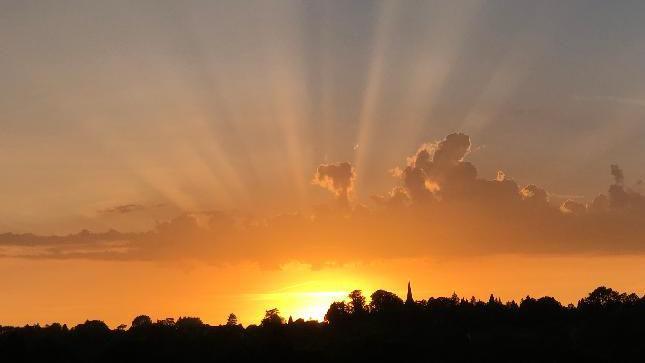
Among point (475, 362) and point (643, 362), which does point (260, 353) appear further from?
point (643, 362)

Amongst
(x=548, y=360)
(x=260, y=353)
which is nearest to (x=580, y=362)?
(x=548, y=360)

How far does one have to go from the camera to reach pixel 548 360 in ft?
647

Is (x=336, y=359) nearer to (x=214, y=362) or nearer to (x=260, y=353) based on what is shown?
(x=260, y=353)

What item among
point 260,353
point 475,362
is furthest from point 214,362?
point 475,362

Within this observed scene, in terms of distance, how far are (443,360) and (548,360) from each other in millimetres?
29111

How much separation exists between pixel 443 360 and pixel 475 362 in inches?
390

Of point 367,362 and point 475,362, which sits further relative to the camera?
point 475,362

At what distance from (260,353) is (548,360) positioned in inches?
3115

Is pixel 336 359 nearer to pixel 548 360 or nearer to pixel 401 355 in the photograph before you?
pixel 401 355

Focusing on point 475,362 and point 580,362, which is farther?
point 475,362

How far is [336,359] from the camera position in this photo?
19100cm

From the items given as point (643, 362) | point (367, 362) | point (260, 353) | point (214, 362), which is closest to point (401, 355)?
point (367, 362)

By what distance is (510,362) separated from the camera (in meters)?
199

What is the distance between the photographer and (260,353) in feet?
625
